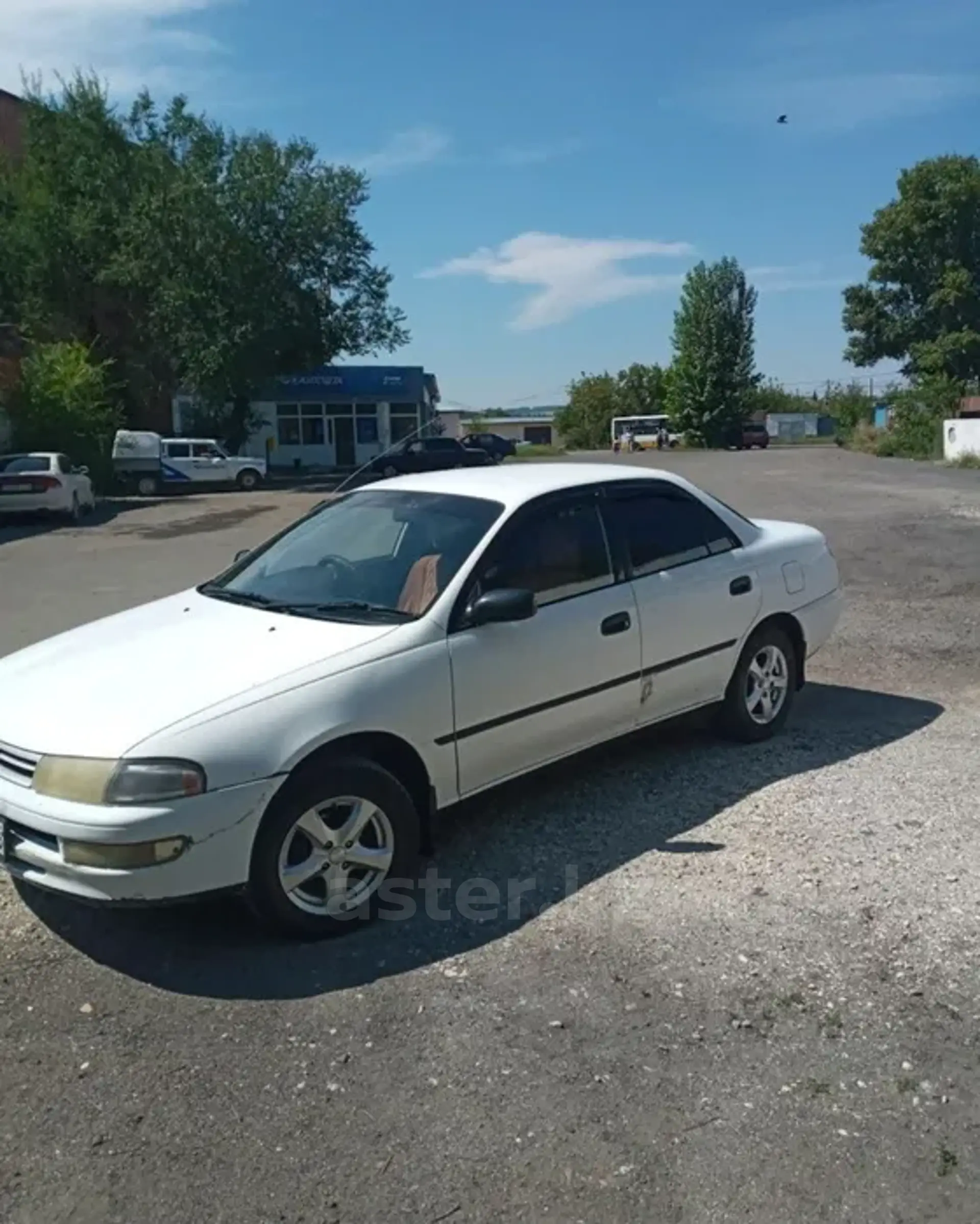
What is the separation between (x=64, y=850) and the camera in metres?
3.73

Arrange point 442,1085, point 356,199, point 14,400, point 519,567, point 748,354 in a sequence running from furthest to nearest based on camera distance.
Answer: point 748,354 < point 356,199 < point 14,400 < point 519,567 < point 442,1085

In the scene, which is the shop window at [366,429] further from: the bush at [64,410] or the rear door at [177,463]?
the bush at [64,410]

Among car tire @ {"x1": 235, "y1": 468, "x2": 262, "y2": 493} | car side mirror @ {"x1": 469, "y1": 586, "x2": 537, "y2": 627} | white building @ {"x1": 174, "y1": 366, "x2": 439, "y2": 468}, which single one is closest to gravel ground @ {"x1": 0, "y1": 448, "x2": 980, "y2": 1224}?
car side mirror @ {"x1": 469, "y1": 586, "x2": 537, "y2": 627}

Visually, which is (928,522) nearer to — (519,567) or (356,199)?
(519,567)

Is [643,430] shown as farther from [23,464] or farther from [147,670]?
[147,670]

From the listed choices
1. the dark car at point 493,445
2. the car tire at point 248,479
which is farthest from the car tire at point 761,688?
the dark car at point 493,445

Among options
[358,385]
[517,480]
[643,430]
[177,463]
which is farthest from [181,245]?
[643,430]

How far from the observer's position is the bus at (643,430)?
75438 mm

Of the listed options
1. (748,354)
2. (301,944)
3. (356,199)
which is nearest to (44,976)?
(301,944)

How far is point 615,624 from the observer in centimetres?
522

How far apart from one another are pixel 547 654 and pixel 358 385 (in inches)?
2072

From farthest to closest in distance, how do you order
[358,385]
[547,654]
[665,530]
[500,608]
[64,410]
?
[358,385] → [64,410] → [665,530] → [547,654] → [500,608]

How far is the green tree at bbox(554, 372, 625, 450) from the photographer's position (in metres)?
90.1

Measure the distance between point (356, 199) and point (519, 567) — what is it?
4133 cm
